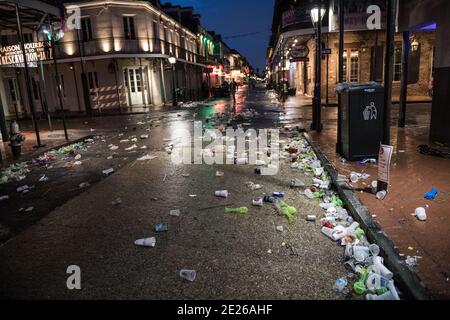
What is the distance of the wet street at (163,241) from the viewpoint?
3189 mm

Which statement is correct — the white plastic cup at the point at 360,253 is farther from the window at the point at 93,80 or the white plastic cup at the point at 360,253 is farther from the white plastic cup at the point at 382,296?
the window at the point at 93,80

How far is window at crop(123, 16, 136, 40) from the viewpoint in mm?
27578

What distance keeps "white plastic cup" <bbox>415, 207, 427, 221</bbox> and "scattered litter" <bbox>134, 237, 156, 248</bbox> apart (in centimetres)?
313

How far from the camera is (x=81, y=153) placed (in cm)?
1025

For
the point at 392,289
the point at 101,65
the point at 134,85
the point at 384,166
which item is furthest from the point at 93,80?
the point at 392,289

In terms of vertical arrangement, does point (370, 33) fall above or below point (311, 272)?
above

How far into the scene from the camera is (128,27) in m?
27.7

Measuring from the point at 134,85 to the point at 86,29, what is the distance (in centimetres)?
544

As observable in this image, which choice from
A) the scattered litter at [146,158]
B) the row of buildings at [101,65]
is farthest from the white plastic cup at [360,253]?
the row of buildings at [101,65]

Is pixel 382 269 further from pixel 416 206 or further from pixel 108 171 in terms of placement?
pixel 108 171
